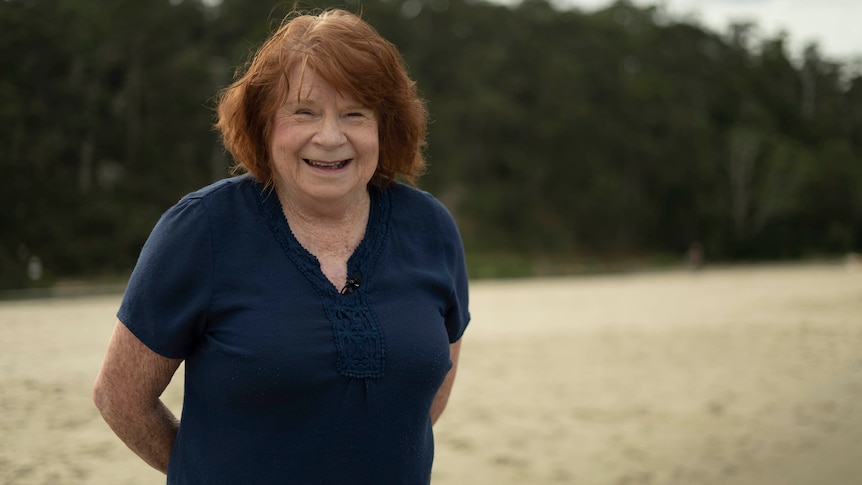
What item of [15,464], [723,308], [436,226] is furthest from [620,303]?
[436,226]

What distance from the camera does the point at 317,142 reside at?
169cm

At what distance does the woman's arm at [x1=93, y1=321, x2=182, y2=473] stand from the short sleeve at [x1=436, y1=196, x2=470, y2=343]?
61 centimetres

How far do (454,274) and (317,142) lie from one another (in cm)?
47

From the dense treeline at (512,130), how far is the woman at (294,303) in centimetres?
1709

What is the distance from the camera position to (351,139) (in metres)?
1.73

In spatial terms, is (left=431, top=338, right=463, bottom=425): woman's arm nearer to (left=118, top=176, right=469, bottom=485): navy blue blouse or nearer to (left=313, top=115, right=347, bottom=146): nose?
(left=118, top=176, right=469, bottom=485): navy blue blouse

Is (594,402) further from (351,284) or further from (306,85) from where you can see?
(306,85)

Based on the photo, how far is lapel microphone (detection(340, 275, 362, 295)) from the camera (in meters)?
1.68

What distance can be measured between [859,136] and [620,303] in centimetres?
5762

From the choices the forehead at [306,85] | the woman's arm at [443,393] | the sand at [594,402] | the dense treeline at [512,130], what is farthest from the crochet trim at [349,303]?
the dense treeline at [512,130]

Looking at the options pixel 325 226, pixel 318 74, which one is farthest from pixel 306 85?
pixel 325 226

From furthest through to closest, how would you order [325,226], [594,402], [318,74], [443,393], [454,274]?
[594,402]
[443,393]
[454,274]
[325,226]
[318,74]

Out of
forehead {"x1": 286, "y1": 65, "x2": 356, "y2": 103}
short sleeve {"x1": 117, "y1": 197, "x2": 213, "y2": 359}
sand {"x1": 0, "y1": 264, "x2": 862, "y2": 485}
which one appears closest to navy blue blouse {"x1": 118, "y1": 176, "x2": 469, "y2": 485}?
short sleeve {"x1": 117, "y1": 197, "x2": 213, "y2": 359}

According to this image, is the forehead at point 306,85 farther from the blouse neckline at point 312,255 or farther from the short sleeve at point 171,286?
the short sleeve at point 171,286
